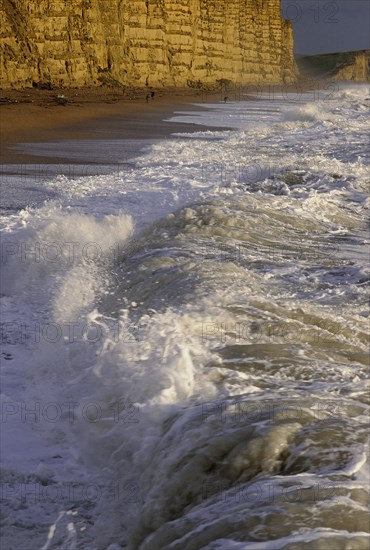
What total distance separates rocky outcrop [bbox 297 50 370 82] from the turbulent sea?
134m

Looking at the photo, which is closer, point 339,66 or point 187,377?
point 187,377

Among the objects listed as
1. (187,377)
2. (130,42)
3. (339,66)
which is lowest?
(187,377)

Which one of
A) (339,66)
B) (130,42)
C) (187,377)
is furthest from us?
(339,66)

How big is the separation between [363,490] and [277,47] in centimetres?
8069

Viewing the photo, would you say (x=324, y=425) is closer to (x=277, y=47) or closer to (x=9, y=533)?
(x=9, y=533)

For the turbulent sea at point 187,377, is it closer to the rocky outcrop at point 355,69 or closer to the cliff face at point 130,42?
the cliff face at point 130,42

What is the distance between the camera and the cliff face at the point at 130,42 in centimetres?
3105

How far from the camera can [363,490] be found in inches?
121

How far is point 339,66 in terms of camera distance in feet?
472

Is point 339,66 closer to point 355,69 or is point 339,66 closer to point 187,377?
point 355,69

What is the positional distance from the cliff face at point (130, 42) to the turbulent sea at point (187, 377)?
23917 mm

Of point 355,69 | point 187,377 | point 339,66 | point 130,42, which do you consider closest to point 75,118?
point 130,42

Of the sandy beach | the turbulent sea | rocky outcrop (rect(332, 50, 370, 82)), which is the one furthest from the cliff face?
rocky outcrop (rect(332, 50, 370, 82))

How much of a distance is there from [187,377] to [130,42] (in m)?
39.9
